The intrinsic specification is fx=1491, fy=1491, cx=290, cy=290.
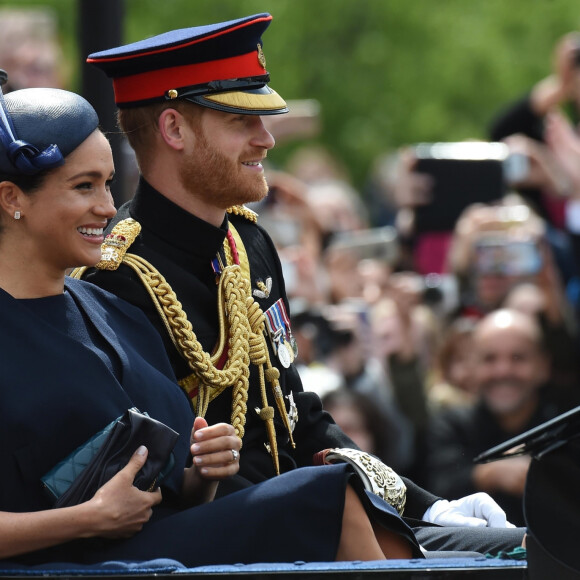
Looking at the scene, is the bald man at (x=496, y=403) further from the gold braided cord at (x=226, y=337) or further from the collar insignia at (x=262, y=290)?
the gold braided cord at (x=226, y=337)

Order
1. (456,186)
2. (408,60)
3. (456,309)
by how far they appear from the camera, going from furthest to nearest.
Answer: (408,60)
(456,186)
(456,309)

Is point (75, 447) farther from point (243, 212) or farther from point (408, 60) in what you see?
Answer: point (408, 60)

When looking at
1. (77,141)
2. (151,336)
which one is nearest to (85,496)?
(151,336)

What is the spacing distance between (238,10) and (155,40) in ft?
36.8

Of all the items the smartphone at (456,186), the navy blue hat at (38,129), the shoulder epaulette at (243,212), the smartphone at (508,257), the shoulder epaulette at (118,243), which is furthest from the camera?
the smartphone at (456,186)

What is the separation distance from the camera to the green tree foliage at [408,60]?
15.5 m

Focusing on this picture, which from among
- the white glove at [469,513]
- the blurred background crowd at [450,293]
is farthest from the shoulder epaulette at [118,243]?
the blurred background crowd at [450,293]

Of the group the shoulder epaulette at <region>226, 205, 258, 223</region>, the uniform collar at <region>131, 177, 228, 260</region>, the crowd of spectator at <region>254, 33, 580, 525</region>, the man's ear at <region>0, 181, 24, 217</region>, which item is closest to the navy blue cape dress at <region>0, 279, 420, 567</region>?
the man's ear at <region>0, 181, 24, 217</region>

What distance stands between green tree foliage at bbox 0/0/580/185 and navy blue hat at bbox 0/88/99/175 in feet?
39.4

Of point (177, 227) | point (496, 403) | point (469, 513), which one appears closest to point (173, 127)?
point (177, 227)

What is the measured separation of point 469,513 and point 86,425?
1.28m

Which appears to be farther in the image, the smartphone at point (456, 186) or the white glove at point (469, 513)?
the smartphone at point (456, 186)

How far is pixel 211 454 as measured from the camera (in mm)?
3230

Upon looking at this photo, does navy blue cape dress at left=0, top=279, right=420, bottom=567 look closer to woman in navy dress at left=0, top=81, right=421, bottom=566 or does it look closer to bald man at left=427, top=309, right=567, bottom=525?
woman in navy dress at left=0, top=81, right=421, bottom=566
